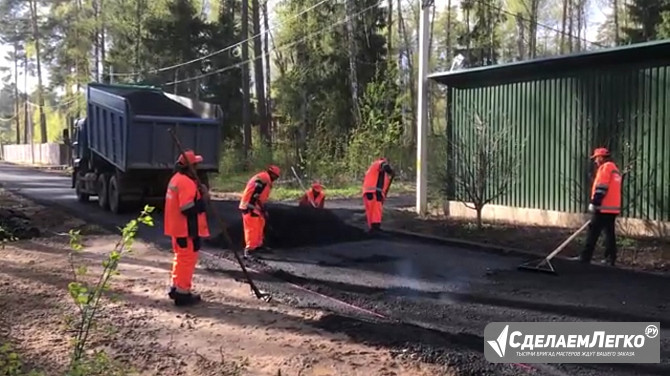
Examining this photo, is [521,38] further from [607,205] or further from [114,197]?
[607,205]

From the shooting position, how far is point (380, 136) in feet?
80.6

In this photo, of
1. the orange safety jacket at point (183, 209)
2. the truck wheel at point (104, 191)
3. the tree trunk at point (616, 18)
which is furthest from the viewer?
the tree trunk at point (616, 18)

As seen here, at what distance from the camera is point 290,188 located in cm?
2408

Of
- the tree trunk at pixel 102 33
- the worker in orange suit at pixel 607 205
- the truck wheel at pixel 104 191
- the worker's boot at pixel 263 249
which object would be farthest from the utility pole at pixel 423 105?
the tree trunk at pixel 102 33

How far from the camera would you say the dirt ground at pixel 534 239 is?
9500 millimetres

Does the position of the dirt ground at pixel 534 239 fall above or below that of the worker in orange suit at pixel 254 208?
below

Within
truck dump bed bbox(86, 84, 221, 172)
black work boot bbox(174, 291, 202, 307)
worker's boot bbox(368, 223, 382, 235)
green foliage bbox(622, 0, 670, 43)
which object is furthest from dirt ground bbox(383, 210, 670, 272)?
green foliage bbox(622, 0, 670, 43)

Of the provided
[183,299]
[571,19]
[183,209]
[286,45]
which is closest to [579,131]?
[183,209]

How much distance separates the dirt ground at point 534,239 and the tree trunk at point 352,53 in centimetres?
1714

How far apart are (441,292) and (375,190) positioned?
4.87 metres

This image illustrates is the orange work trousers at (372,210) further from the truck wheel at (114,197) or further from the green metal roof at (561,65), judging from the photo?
the truck wheel at (114,197)

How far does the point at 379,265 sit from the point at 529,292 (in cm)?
248

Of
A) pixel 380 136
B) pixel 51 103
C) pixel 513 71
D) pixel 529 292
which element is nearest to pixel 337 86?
pixel 380 136

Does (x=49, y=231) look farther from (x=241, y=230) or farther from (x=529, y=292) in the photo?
(x=529, y=292)
